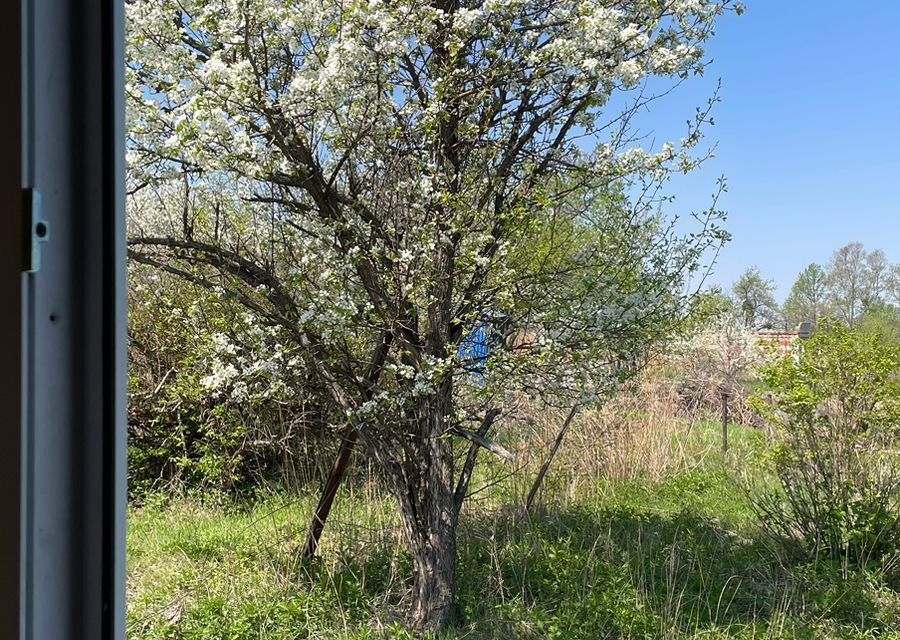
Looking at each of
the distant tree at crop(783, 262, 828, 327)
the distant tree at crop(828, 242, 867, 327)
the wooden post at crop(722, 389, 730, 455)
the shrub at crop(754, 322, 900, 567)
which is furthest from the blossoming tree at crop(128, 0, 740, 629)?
the wooden post at crop(722, 389, 730, 455)

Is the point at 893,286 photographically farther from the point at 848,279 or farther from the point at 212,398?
the point at 212,398

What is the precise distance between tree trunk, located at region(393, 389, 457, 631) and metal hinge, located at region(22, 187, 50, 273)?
1.78 meters

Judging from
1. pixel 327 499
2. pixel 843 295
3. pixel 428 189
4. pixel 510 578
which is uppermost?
pixel 428 189

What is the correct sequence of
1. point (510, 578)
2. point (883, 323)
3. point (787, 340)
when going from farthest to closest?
point (787, 340), point (883, 323), point (510, 578)

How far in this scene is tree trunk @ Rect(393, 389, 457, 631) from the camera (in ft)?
7.51

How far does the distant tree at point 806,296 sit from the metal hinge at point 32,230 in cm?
381

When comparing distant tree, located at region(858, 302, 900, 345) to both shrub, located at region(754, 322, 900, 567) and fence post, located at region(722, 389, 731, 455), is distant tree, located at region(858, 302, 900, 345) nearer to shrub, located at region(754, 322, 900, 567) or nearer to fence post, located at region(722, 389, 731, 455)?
shrub, located at region(754, 322, 900, 567)

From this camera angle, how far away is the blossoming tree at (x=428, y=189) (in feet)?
6.40

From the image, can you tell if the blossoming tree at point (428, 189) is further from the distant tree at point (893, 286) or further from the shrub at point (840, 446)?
the distant tree at point (893, 286)

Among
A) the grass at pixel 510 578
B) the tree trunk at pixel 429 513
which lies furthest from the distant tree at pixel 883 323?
the tree trunk at pixel 429 513

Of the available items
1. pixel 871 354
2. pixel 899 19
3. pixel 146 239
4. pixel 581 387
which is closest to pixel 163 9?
pixel 146 239

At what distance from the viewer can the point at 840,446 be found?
2.98 meters

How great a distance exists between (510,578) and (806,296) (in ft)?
8.30

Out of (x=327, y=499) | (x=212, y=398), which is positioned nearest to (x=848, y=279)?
(x=327, y=499)
